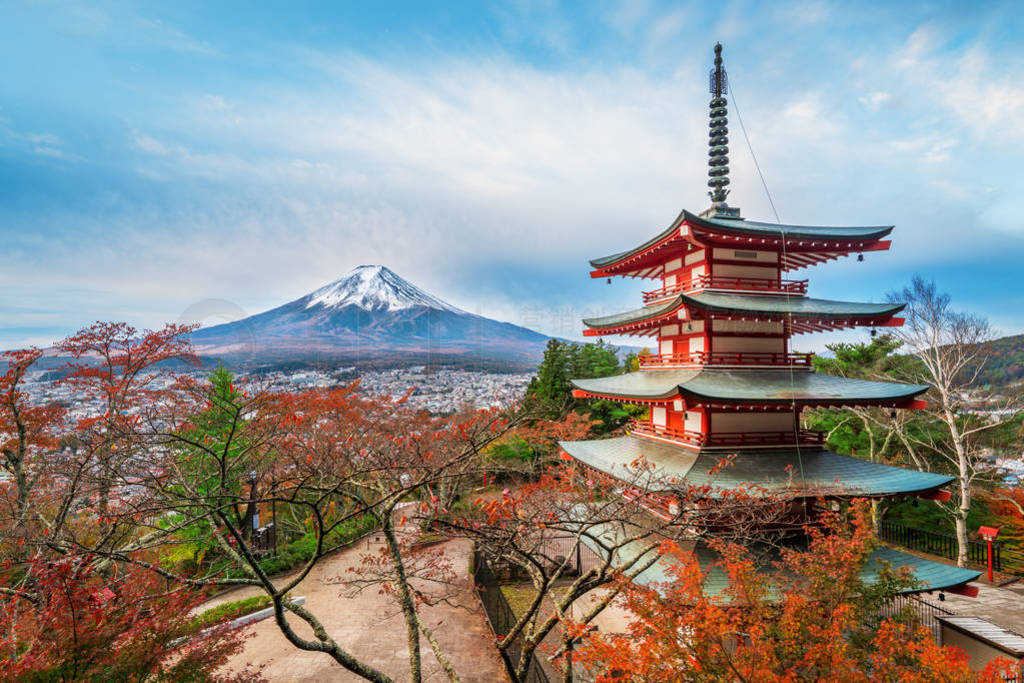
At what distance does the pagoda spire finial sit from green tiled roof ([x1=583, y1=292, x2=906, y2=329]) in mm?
3527

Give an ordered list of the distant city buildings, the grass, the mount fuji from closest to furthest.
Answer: the grass → the distant city buildings → the mount fuji

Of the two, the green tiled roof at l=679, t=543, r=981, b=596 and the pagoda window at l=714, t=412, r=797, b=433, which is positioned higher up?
the pagoda window at l=714, t=412, r=797, b=433

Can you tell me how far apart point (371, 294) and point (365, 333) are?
8461 millimetres

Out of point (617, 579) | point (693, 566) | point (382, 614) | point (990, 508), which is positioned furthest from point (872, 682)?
point (990, 508)

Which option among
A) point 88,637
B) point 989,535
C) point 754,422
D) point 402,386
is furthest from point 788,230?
point 402,386

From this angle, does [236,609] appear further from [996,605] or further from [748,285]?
[996,605]

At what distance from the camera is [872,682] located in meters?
5.10

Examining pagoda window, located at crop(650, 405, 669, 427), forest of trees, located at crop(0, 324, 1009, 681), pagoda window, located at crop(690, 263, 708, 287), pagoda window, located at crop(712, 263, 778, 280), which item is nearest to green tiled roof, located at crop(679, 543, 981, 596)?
forest of trees, located at crop(0, 324, 1009, 681)

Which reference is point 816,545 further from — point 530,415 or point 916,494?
point 530,415

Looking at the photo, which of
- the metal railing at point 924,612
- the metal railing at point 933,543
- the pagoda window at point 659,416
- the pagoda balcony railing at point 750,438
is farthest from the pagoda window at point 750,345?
the metal railing at point 933,543

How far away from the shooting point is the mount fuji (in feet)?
115

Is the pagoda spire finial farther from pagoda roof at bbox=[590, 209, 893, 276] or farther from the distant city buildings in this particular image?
the distant city buildings

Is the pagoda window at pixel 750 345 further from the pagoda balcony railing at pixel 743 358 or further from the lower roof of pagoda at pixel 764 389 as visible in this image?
the lower roof of pagoda at pixel 764 389

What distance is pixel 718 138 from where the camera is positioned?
1230 cm
